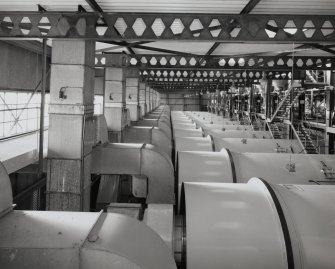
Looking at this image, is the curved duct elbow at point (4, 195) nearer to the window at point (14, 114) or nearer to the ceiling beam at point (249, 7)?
the ceiling beam at point (249, 7)

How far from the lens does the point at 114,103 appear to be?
14.2m

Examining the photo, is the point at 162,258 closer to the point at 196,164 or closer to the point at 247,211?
the point at 247,211

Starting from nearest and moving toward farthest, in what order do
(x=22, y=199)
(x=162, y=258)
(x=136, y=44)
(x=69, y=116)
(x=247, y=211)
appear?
(x=162, y=258)
(x=247, y=211)
(x=69, y=116)
(x=22, y=199)
(x=136, y=44)

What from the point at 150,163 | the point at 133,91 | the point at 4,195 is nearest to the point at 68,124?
the point at 150,163

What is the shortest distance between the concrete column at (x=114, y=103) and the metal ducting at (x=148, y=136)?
46 centimetres

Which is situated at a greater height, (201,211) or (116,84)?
(116,84)

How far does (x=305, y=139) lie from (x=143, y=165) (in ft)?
30.5

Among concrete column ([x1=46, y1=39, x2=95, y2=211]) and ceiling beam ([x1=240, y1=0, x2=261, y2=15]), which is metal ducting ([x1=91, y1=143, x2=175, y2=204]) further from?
ceiling beam ([x1=240, y1=0, x2=261, y2=15])

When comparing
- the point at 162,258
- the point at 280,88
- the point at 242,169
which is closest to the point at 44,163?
the point at 242,169

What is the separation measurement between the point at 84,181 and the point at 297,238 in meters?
5.49

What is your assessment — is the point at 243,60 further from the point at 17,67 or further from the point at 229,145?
the point at 17,67

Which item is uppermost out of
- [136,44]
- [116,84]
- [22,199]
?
[136,44]

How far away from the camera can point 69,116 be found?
824cm

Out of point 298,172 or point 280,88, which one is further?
point 280,88
